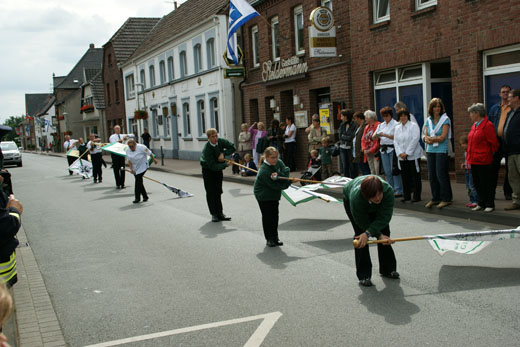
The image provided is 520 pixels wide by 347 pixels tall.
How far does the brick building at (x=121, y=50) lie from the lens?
4712 centimetres

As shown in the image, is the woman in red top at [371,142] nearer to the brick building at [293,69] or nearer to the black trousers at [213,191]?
the black trousers at [213,191]

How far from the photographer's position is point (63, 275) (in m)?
7.25

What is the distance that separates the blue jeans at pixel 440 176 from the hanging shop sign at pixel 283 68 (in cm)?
1000

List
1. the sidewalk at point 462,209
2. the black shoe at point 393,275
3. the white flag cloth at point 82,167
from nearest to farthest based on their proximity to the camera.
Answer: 1. the black shoe at point 393,275
2. the sidewalk at point 462,209
3. the white flag cloth at point 82,167

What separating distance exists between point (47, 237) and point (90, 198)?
5881mm

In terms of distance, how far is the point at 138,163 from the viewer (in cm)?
1491

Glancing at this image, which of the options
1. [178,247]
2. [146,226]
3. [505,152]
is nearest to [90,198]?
[146,226]

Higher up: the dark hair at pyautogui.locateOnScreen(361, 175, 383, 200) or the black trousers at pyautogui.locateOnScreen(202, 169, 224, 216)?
the dark hair at pyautogui.locateOnScreen(361, 175, 383, 200)

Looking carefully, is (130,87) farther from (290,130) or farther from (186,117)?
(290,130)

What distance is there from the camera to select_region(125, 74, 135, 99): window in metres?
44.0

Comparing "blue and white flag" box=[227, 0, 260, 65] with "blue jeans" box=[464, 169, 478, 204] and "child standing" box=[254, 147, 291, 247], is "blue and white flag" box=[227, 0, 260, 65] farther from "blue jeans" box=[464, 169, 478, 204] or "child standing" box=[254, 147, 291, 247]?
"child standing" box=[254, 147, 291, 247]

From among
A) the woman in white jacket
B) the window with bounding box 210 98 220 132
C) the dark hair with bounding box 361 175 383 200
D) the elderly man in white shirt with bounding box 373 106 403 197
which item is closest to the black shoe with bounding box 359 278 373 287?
the dark hair with bounding box 361 175 383 200

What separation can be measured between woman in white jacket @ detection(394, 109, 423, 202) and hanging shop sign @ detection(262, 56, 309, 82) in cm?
908

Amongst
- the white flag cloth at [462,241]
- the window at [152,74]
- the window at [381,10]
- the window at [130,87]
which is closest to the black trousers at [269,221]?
the white flag cloth at [462,241]
